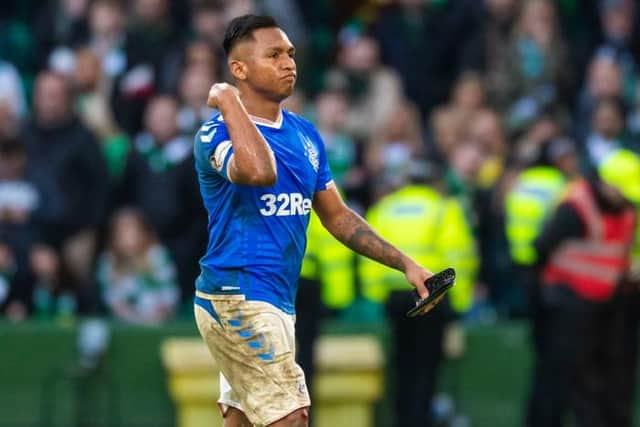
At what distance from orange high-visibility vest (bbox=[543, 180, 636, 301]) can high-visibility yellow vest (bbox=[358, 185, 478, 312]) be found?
2.75 ft

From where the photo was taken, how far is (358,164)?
16.0 meters

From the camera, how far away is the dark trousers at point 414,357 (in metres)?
13.9

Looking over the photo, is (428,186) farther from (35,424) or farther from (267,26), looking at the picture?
(267,26)

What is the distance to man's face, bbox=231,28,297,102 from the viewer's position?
26.3 feet

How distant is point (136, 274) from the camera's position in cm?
1478

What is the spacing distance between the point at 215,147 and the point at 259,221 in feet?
1.32

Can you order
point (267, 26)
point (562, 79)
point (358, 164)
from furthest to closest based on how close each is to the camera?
point (562, 79) → point (358, 164) → point (267, 26)

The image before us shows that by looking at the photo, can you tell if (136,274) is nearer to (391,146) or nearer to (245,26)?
(391,146)

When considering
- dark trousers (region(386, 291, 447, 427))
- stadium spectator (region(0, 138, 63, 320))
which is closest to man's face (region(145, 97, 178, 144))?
stadium spectator (region(0, 138, 63, 320))

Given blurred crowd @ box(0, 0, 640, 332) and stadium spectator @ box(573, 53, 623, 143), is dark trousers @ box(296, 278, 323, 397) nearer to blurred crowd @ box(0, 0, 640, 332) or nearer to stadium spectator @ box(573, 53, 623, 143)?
blurred crowd @ box(0, 0, 640, 332)

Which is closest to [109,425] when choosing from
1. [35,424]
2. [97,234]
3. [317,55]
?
[35,424]

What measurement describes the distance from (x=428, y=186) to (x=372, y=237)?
18.1 feet

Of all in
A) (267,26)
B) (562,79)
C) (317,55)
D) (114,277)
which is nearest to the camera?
(267,26)

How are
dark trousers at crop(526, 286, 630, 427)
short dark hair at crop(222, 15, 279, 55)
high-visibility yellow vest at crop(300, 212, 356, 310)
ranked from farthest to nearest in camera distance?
1. dark trousers at crop(526, 286, 630, 427)
2. high-visibility yellow vest at crop(300, 212, 356, 310)
3. short dark hair at crop(222, 15, 279, 55)
